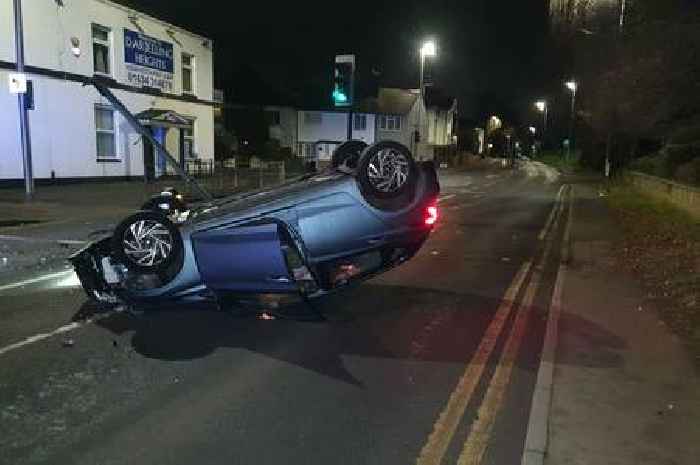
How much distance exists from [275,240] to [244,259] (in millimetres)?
348

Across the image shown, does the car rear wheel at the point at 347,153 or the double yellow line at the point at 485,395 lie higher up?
the car rear wheel at the point at 347,153

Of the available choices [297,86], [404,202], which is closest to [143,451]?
[404,202]

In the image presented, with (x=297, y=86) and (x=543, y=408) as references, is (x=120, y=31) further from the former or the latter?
(x=297, y=86)

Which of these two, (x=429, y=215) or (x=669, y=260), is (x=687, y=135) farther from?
(x=429, y=215)

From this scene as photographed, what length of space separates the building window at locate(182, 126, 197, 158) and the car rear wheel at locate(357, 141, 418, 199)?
89.3 ft

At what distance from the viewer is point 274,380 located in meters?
5.80

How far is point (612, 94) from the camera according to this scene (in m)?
23.3

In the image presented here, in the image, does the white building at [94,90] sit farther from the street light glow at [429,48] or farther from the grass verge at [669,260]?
the grass verge at [669,260]

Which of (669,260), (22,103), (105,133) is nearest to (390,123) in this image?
(105,133)

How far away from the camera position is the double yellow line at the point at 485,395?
4457 millimetres

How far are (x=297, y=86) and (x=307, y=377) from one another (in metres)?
68.4

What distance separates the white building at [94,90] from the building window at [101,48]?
0.13ft

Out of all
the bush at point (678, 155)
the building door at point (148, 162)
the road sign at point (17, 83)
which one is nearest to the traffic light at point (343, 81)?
the road sign at point (17, 83)

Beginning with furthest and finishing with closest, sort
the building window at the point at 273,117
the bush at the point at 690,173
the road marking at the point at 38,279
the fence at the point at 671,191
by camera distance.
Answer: the building window at the point at 273,117 < the bush at the point at 690,173 < the fence at the point at 671,191 < the road marking at the point at 38,279
